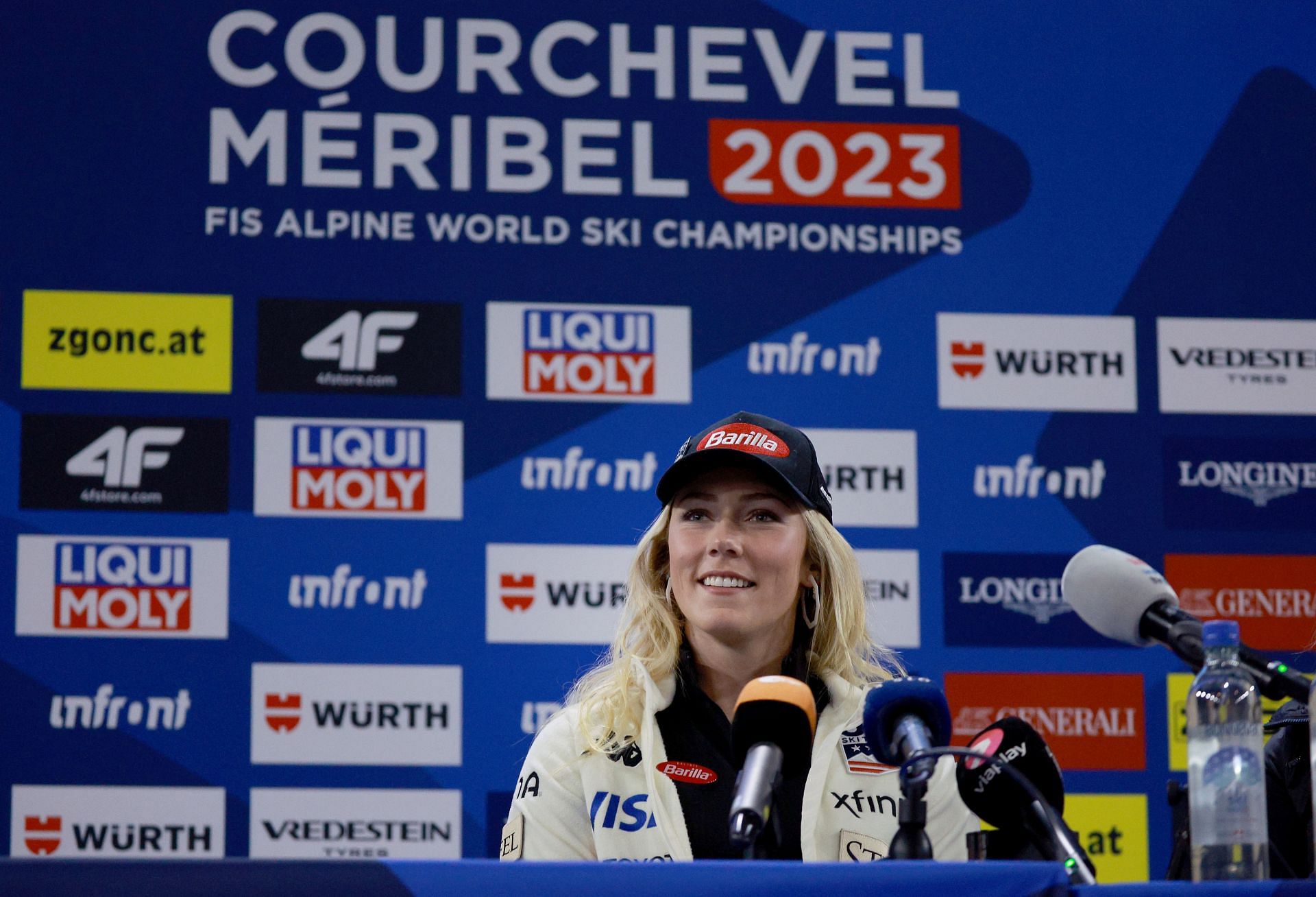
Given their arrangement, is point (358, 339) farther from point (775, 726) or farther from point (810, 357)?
point (775, 726)

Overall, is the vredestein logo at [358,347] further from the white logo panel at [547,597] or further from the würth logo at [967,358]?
the würth logo at [967,358]

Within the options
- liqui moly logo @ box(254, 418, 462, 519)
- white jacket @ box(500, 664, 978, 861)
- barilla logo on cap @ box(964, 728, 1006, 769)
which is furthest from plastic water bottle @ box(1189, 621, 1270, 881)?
liqui moly logo @ box(254, 418, 462, 519)

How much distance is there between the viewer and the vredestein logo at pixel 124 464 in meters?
3.51

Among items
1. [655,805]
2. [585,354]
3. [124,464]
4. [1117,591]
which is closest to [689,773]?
[655,805]

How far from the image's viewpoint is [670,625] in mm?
2412

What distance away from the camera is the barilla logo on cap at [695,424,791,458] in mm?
2322

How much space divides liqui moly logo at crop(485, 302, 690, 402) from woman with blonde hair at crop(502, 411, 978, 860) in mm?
1247

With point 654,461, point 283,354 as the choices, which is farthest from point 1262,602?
point 283,354

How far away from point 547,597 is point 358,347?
74 centimetres

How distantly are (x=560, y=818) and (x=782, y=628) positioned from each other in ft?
1.50

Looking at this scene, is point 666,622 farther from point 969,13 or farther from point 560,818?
point 969,13

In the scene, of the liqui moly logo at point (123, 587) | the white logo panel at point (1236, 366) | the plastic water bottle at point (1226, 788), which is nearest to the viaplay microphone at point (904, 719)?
the plastic water bottle at point (1226, 788)

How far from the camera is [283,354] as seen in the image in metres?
3.64

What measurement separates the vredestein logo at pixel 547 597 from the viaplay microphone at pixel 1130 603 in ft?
6.06
